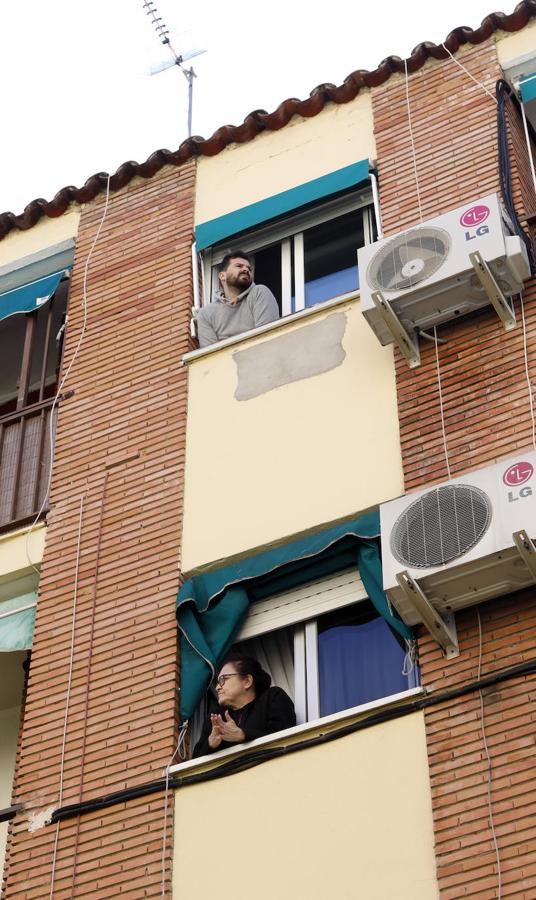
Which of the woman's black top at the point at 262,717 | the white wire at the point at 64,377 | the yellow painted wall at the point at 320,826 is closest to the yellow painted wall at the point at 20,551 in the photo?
the white wire at the point at 64,377

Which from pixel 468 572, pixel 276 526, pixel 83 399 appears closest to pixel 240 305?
pixel 83 399

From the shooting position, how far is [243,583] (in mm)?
10820

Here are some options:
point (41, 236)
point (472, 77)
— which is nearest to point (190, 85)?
point (41, 236)

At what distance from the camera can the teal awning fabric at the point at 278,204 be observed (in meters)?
12.8

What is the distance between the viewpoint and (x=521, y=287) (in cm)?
1094

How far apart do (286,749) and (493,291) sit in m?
3.44

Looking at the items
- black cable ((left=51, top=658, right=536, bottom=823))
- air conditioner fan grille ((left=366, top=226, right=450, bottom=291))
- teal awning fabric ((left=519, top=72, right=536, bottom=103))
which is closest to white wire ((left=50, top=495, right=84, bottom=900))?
black cable ((left=51, top=658, right=536, bottom=823))

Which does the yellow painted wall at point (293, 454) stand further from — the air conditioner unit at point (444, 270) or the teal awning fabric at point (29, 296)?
the teal awning fabric at point (29, 296)

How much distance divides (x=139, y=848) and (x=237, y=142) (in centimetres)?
659

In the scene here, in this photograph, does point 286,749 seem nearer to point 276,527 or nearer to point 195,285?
point 276,527

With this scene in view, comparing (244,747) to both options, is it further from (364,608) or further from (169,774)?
(364,608)

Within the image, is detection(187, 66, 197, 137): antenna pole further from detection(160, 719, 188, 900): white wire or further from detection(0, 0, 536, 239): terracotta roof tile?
detection(160, 719, 188, 900): white wire

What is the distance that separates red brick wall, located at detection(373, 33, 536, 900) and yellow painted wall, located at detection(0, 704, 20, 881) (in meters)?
3.97

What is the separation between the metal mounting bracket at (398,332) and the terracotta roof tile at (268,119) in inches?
122
